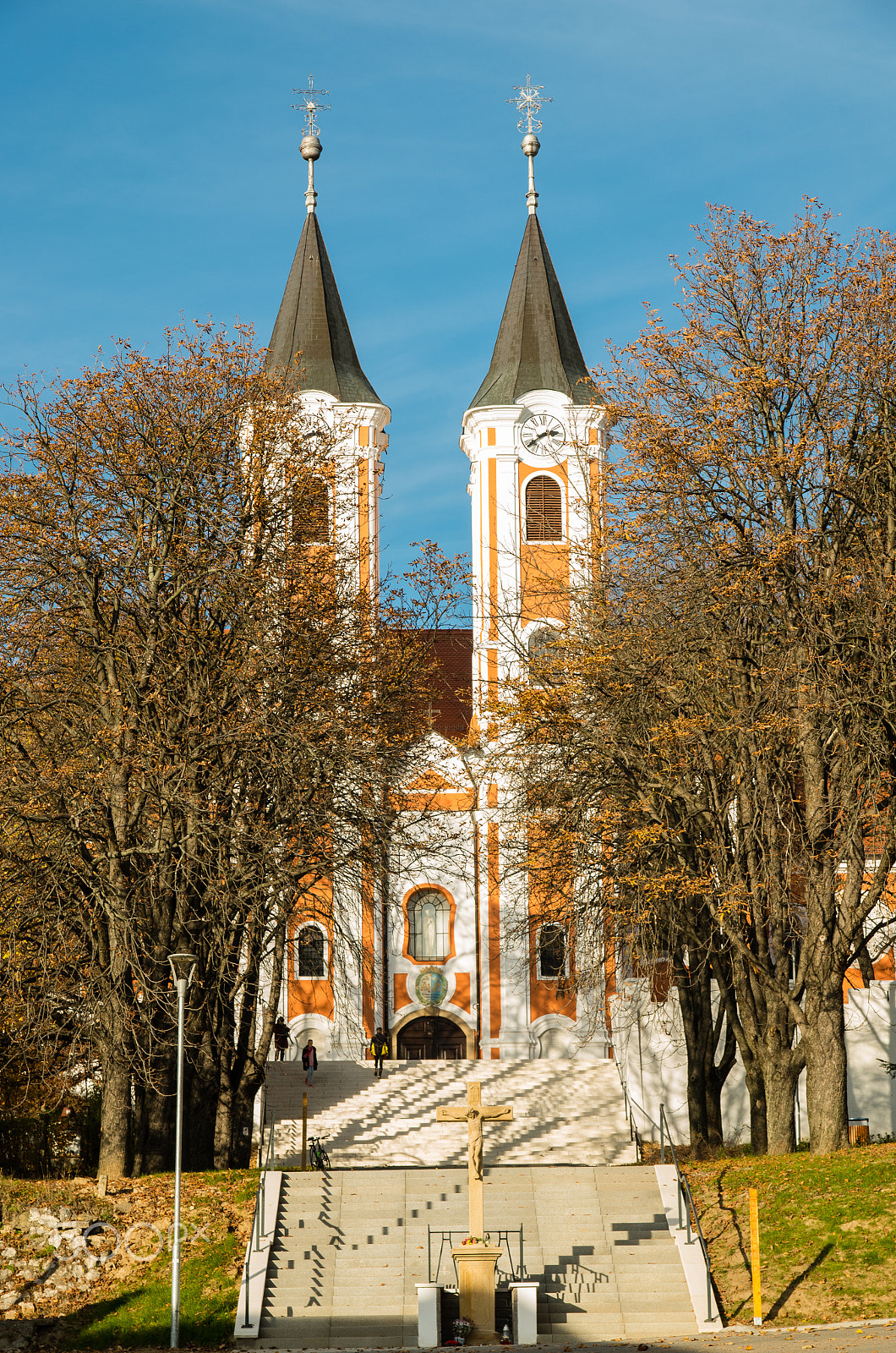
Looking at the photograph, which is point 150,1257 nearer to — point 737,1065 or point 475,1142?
point 475,1142

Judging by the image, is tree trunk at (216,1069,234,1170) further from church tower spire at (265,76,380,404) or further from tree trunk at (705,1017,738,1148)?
church tower spire at (265,76,380,404)

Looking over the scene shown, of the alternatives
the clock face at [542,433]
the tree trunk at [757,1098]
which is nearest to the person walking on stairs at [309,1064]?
the tree trunk at [757,1098]

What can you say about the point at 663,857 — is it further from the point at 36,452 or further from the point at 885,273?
the point at 36,452

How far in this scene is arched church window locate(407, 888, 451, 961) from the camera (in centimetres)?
4031

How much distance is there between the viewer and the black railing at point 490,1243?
60.3ft

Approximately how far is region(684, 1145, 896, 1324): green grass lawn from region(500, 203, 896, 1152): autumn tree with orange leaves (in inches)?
43.7

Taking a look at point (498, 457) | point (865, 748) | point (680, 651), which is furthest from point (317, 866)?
point (498, 457)

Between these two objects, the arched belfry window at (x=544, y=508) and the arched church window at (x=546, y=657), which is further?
the arched belfry window at (x=544, y=508)

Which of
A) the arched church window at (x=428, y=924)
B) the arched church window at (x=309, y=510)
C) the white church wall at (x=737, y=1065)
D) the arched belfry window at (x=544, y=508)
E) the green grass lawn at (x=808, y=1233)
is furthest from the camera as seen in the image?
the arched belfry window at (x=544, y=508)

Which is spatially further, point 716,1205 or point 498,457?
point 498,457

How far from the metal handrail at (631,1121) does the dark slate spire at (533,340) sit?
17.6 metres

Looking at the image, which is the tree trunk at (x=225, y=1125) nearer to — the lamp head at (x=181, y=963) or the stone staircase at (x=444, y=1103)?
the stone staircase at (x=444, y=1103)

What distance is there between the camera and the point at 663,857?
73.5 ft

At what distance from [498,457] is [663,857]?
20419 mm
